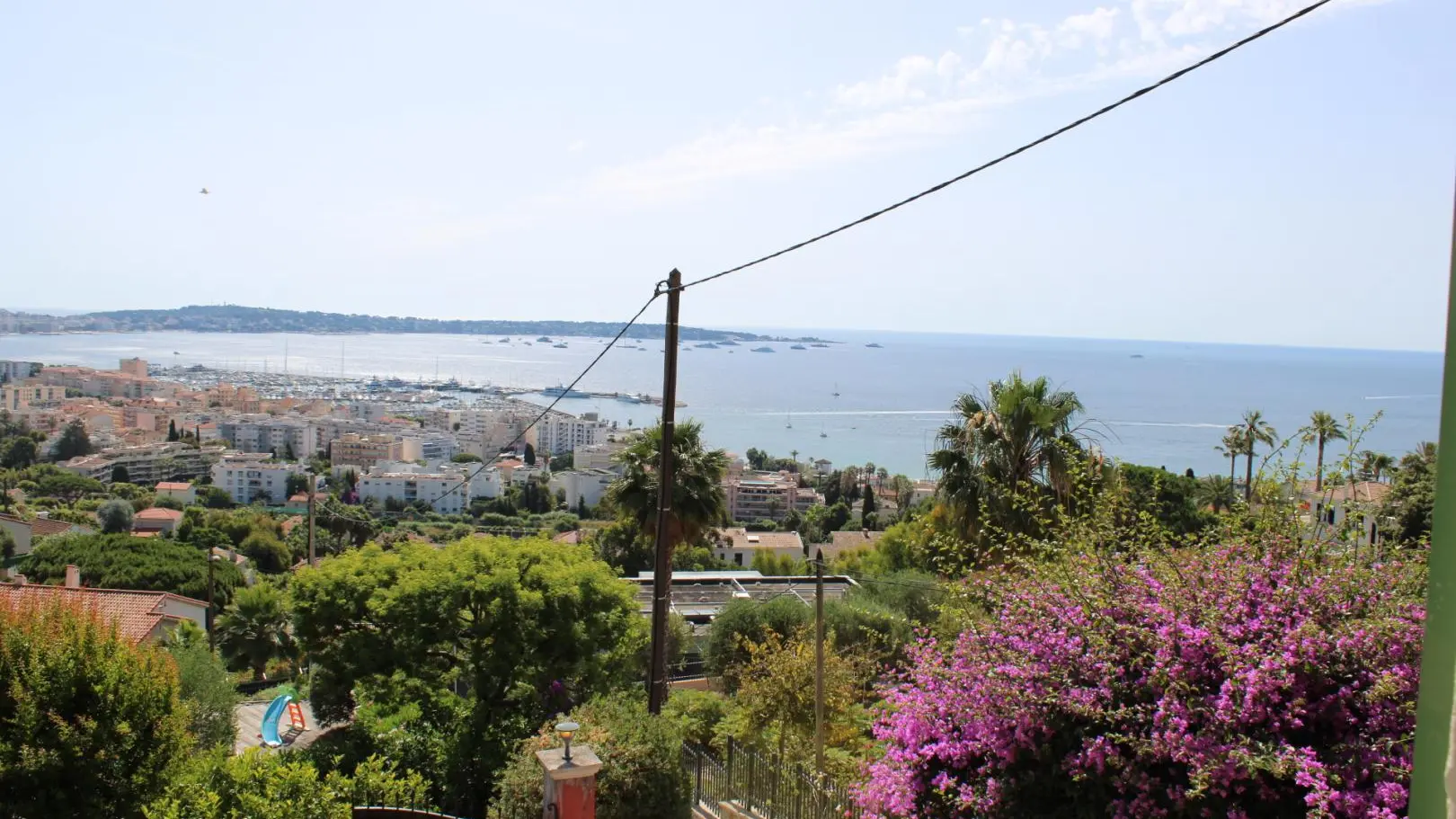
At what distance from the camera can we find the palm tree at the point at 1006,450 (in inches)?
450

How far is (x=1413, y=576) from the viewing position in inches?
179

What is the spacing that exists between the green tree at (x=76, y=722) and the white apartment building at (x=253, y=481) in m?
108

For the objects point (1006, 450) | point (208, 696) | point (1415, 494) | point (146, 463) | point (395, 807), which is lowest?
point (146, 463)

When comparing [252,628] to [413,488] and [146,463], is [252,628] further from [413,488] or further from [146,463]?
[146,463]

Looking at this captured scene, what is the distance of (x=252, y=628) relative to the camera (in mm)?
20984

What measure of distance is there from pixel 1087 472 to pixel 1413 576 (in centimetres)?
244

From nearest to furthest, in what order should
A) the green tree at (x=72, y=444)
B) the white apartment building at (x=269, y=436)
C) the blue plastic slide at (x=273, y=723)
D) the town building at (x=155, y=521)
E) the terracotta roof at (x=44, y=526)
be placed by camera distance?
the blue plastic slide at (x=273, y=723) → the terracotta roof at (x=44, y=526) → the town building at (x=155, y=521) → the green tree at (x=72, y=444) → the white apartment building at (x=269, y=436)

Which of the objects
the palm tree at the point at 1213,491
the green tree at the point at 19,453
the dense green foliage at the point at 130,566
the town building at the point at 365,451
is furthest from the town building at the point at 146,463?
the palm tree at the point at 1213,491

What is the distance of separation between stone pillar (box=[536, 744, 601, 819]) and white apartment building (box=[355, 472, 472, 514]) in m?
102

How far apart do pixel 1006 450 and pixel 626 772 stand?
19.0ft

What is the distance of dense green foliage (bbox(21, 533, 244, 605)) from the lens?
42219 mm

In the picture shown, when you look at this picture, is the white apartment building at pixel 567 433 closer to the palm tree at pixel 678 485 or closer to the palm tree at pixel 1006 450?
the palm tree at pixel 678 485

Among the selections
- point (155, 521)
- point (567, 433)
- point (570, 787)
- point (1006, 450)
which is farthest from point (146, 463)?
point (570, 787)

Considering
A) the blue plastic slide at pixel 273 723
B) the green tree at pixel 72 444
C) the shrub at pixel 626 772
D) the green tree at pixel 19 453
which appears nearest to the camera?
the shrub at pixel 626 772
